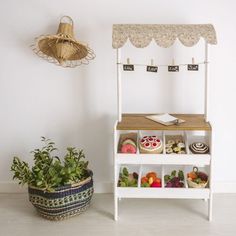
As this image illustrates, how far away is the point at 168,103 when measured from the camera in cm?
327

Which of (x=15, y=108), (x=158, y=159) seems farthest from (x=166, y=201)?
(x=15, y=108)

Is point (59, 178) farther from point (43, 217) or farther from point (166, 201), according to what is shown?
point (166, 201)

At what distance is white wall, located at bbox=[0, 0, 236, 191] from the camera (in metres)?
3.11

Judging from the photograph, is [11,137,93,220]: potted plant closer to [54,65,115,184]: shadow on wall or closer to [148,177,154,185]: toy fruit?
[54,65,115,184]: shadow on wall

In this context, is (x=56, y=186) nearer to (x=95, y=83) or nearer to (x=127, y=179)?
(x=127, y=179)

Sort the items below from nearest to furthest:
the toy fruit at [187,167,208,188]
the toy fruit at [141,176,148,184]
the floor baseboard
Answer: the toy fruit at [187,167,208,188] → the toy fruit at [141,176,148,184] → the floor baseboard

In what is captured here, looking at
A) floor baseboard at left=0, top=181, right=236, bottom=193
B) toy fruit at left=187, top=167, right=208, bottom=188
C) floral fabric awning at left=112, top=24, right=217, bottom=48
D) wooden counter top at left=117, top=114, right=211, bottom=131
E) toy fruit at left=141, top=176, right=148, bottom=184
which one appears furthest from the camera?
floor baseboard at left=0, top=181, right=236, bottom=193

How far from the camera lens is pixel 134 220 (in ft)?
9.83

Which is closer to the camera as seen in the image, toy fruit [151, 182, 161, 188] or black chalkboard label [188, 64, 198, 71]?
black chalkboard label [188, 64, 198, 71]

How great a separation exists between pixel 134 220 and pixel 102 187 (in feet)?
1.75

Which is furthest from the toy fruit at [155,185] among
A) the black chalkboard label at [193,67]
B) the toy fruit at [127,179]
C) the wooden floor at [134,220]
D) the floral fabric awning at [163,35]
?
the floral fabric awning at [163,35]

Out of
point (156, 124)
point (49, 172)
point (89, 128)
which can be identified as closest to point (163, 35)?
point (156, 124)

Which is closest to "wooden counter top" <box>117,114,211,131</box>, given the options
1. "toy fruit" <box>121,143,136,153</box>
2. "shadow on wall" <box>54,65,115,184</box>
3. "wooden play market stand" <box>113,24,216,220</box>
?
"wooden play market stand" <box>113,24,216,220</box>

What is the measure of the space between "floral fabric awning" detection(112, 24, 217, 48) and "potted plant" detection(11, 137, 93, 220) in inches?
36.5
